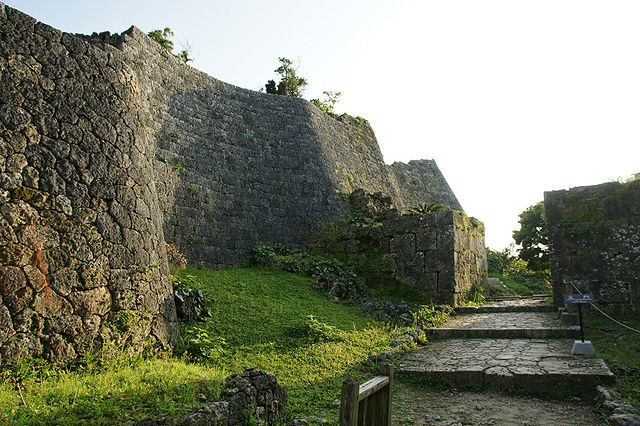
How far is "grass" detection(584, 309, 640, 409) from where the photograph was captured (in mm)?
4637

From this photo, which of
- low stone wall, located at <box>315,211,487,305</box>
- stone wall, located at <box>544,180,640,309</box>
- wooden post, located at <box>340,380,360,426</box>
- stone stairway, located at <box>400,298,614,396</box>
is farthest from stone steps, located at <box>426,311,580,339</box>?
wooden post, located at <box>340,380,360,426</box>

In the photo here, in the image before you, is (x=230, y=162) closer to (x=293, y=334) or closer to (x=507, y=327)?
(x=293, y=334)

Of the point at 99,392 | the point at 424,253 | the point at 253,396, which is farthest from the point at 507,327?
the point at 99,392

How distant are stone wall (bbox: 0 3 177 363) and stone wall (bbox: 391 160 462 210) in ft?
50.2

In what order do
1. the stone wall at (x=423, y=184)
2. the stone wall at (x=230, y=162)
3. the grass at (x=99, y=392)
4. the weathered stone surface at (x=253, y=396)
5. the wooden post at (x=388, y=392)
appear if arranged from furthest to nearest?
1. the stone wall at (x=423, y=184)
2. the stone wall at (x=230, y=162)
3. the weathered stone surface at (x=253, y=396)
4. the wooden post at (x=388, y=392)
5. the grass at (x=99, y=392)

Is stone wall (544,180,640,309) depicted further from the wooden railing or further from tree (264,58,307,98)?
tree (264,58,307,98)

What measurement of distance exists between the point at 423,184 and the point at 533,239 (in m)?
6.65

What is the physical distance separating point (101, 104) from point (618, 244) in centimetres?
920

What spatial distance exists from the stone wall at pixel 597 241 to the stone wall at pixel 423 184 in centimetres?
1063

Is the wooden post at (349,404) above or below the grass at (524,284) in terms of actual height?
below

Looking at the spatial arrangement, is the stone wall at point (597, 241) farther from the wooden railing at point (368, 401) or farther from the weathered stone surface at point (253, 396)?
the weathered stone surface at point (253, 396)

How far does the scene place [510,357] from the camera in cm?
588

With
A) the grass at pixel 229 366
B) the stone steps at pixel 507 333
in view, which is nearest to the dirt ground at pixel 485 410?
the grass at pixel 229 366

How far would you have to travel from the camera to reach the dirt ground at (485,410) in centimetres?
423
